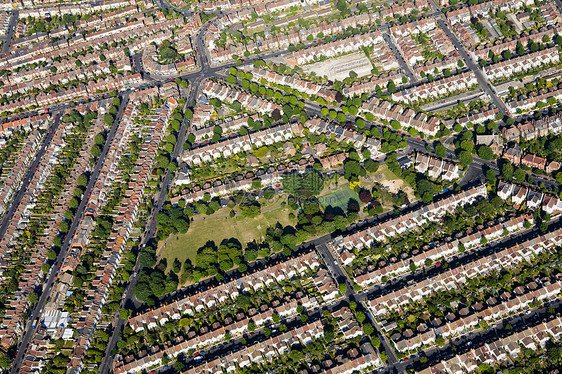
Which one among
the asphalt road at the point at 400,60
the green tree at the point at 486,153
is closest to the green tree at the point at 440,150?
the green tree at the point at 486,153

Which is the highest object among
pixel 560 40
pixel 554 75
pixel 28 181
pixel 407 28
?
pixel 407 28

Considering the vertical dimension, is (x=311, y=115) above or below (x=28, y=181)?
above

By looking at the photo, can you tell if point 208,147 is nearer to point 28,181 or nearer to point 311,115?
point 311,115

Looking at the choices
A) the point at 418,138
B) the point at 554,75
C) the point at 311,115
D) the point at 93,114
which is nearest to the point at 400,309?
the point at 418,138

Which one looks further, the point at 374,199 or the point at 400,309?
the point at 374,199

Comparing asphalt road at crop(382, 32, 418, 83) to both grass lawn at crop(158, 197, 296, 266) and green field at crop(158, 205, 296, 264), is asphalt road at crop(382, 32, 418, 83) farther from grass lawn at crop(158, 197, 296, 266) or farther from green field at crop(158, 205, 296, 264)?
green field at crop(158, 205, 296, 264)

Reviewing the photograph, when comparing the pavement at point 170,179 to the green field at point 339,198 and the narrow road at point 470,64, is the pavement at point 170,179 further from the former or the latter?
the green field at point 339,198

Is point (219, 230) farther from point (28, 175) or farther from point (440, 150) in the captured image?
point (28, 175)

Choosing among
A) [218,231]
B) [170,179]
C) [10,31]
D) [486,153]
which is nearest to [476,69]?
[486,153]
